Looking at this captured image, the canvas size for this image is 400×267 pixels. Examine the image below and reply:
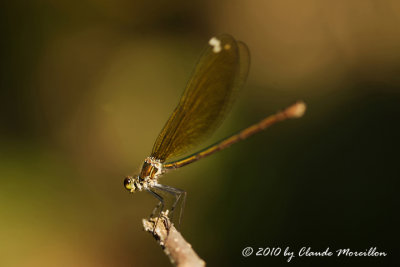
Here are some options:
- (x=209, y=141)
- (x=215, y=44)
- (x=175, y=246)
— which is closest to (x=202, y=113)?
(x=215, y=44)

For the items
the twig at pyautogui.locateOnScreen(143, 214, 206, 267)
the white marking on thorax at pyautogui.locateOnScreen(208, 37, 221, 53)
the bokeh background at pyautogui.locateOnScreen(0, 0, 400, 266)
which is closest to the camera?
the twig at pyautogui.locateOnScreen(143, 214, 206, 267)

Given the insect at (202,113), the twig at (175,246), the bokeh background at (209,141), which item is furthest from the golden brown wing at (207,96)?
the bokeh background at (209,141)

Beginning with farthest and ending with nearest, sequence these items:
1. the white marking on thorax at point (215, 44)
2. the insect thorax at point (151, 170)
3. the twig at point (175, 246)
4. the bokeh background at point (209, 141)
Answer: the bokeh background at point (209, 141), the insect thorax at point (151, 170), the white marking on thorax at point (215, 44), the twig at point (175, 246)

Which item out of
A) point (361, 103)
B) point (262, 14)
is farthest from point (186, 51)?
point (361, 103)

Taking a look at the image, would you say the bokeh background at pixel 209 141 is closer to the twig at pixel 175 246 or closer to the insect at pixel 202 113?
the insect at pixel 202 113

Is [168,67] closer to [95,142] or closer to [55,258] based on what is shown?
[95,142]

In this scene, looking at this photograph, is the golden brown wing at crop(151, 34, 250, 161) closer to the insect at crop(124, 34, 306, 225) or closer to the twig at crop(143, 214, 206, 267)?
the insect at crop(124, 34, 306, 225)

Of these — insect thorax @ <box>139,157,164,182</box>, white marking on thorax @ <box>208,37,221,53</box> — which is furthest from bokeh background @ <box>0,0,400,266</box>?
white marking on thorax @ <box>208,37,221,53</box>
